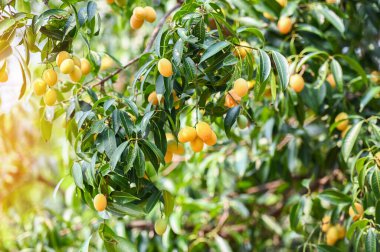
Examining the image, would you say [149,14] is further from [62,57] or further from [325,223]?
[325,223]

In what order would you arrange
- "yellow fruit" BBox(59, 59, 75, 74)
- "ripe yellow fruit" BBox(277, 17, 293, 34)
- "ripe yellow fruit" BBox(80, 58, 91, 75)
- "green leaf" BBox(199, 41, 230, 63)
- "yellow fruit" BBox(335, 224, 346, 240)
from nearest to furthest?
"green leaf" BBox(199, 41, 230, 63), "yellow fruit" BBox(59, 59, 75, 74), "ripe yellow fruit" BBox(80, 58, 91, 75), "ripe yellow fruit" BBox(277, 17, 293, 34), "yellow fruit" BBox(335, 224, 346, 240)

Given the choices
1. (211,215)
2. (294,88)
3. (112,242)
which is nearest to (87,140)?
(112,242)

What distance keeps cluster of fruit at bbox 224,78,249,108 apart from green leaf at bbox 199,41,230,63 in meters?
0.08

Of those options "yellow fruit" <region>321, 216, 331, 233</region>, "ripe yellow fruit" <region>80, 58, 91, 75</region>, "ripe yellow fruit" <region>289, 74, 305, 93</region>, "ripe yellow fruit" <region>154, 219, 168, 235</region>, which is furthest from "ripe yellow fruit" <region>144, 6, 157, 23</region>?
"yellow fruit" <region>321, 216, 331, 233</region>

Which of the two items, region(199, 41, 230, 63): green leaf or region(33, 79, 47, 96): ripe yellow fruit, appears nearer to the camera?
region(199, 41, 230, 63): green leaf

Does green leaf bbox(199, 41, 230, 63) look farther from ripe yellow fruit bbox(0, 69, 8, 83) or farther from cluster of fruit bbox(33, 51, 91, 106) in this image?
ripe yellow fruit bbox(0, 69, 8, 83)

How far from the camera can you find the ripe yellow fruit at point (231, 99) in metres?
1.29

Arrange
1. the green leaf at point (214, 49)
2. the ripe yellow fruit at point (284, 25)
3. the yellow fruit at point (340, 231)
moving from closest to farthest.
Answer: the green leaf at point (214, 49), the ripe yellow fruit at point (284, 25), the yellow fruit at point (340, 231)

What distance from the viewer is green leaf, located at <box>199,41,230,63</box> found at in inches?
46.2

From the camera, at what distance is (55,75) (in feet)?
4.37

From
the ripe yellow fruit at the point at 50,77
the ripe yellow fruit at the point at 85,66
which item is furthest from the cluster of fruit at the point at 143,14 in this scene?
the ripe yellow fruit at the point at 50,77

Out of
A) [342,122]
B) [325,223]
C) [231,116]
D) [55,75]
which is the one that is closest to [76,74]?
[55,75]

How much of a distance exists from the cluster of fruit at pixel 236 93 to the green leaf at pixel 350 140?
0.34m

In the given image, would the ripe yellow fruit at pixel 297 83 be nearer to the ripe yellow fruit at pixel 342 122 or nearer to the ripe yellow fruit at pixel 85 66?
the ripe yellow fruit at pixel 342 122
